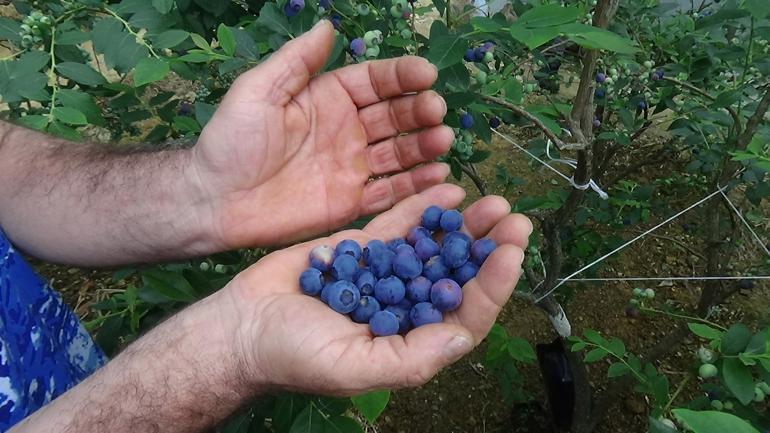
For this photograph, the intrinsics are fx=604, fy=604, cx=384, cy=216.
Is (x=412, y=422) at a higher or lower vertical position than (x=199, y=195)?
lower

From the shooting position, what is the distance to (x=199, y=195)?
4.10ft

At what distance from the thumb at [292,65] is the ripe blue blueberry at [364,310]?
425 mm

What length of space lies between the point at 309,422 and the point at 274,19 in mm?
773

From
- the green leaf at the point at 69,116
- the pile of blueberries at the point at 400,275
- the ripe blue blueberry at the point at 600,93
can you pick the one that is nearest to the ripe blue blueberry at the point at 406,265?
the pile of blueberries at the point at 400,275

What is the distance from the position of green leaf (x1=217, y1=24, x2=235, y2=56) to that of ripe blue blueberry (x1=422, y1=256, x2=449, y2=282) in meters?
0.56

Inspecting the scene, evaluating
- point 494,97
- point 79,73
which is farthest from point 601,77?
point 79,73

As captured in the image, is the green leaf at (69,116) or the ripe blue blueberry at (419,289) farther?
the green leaf at (69,116)

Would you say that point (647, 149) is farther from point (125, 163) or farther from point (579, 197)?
point (125, 163)

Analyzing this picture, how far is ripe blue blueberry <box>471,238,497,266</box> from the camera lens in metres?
1.02

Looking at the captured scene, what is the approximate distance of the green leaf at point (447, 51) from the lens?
1090mm

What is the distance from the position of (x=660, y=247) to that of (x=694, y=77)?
122cm

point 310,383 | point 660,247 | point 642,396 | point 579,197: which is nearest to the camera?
point 310,383

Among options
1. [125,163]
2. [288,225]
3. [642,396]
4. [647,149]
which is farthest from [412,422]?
[647,149]

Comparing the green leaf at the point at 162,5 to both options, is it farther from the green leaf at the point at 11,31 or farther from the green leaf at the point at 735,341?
the green leaf at the point at 735,341
